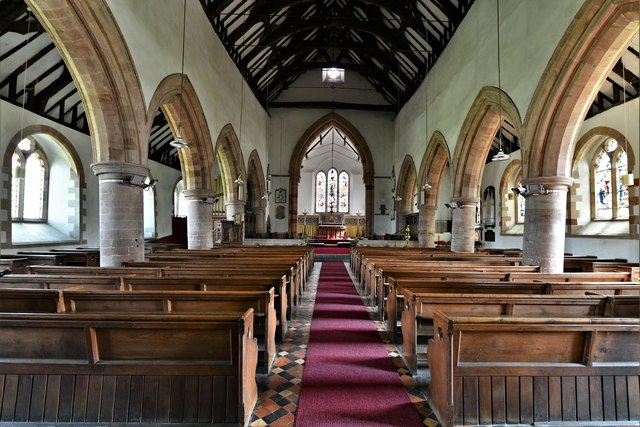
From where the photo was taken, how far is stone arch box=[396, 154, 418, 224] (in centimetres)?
1753

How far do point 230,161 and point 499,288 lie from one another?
35.9ft

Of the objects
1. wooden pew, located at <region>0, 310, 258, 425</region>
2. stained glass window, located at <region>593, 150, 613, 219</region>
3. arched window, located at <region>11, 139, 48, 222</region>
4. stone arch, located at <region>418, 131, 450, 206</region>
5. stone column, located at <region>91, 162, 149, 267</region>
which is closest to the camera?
wooden pew, located at <region>0, 310, 258, 425</region>

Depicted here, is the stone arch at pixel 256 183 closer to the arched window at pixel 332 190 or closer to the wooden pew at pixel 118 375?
the arched window at pixel 332 190

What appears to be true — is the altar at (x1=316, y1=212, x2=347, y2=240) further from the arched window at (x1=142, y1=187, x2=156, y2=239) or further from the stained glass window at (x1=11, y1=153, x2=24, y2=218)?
the stained glass window at (x1=11, y1=153, x2=24, y2=218)

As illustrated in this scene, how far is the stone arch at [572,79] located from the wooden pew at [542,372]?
503cm

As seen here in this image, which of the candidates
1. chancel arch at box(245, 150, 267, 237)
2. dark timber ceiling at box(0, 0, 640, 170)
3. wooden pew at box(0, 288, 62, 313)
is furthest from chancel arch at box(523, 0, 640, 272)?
chancel arch at box(245, 150, 267, 237)

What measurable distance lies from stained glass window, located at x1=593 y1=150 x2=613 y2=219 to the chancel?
2.4 inches

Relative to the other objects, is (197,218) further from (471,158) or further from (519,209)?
(519,209)

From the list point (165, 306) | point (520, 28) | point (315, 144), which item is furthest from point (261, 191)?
point (165, 306)

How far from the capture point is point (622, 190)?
934 centimetres

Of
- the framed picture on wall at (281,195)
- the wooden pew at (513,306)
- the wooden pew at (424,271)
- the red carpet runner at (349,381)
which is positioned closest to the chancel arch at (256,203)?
the framed picture on wall at (281,195)

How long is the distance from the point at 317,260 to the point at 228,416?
1128 centimetres

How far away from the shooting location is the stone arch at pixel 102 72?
17.9 feet

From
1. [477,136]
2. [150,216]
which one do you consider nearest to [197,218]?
[150,216]
